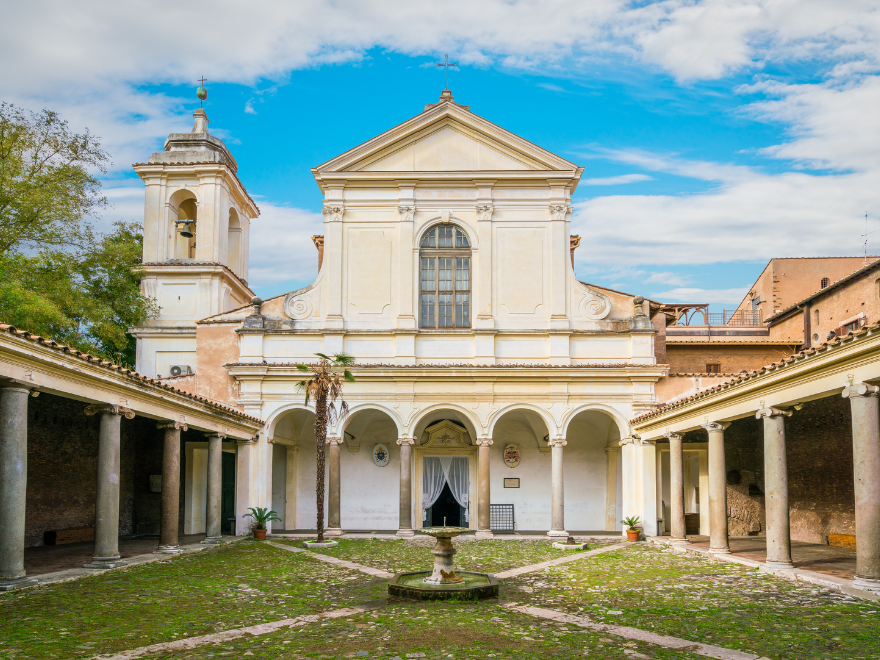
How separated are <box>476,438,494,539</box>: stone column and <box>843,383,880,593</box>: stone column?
1211cm

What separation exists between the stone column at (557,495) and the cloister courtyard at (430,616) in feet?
22.3

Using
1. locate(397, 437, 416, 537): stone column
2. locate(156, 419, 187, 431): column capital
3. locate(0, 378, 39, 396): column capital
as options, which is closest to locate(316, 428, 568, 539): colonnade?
locate(397, 437, 416, 537): stone column

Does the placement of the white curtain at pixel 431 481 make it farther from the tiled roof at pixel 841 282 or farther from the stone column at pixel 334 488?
the tiled roof at pixel 841 282

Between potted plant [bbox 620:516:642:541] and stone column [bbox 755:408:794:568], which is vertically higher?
stone column [bbox 755:408:794:568]

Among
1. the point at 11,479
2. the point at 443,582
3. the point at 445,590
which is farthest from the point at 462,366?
the point at 11,479

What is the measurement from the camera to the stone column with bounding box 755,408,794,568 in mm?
13797

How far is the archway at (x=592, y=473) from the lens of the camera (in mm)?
25094

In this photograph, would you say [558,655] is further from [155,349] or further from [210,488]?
[155,349]

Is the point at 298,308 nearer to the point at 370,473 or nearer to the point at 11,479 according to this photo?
the point at 370,473

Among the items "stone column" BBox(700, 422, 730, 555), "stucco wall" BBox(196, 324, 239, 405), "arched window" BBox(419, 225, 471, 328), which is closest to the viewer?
"stone column" BBox(700, 422, 730, 555)

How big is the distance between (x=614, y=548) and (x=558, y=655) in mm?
12166

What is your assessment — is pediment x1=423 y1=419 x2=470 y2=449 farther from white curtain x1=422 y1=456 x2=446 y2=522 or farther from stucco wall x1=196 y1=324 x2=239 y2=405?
stucco wall x1=196 y1=324 x2=239 y2=405

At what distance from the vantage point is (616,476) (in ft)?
82.4

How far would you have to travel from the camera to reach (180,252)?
28234 mm
